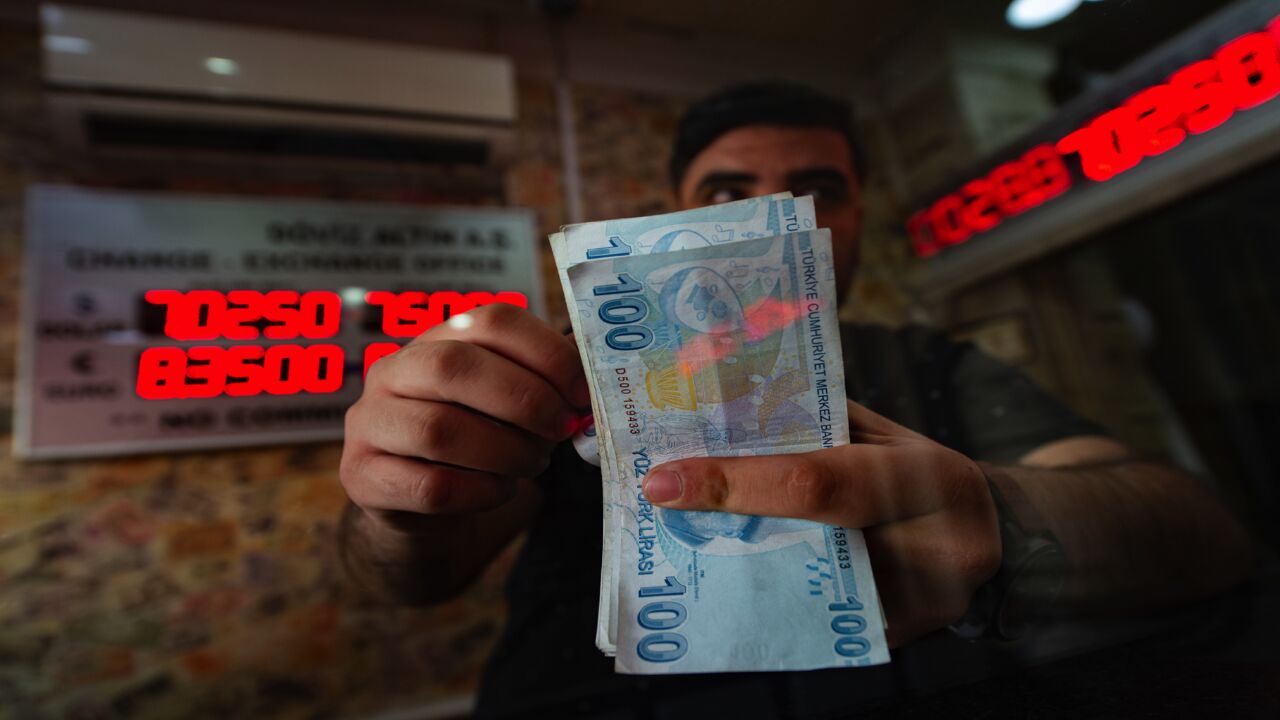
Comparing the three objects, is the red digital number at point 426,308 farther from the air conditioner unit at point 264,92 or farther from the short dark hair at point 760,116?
the air conditioner unit at point 264,92

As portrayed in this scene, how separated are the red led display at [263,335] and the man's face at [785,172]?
0.25 m

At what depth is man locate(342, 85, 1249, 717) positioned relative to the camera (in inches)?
16.3

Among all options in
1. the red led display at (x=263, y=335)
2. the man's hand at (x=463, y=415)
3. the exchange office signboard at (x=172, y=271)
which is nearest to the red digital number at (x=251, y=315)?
the red led display at (x=263, y=335)

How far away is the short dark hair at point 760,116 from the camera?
2.32 ft

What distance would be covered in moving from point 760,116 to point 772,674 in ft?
2.03

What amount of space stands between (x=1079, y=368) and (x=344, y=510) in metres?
1.31

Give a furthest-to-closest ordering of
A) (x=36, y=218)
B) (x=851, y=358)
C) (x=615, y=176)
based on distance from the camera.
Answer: (x=36, y=218) → (x=615, y=176) → (x=851, y=358)

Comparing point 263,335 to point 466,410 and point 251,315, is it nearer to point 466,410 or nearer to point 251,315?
point 251,315

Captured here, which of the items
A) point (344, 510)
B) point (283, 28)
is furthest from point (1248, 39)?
point (283, 28)

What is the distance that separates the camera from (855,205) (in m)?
0.72

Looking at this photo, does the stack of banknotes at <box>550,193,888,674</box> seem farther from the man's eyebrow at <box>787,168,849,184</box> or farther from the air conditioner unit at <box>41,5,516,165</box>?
the air conditioner unit at <box>41,5,516,165</box>

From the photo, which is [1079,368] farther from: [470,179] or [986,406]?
[470,179]

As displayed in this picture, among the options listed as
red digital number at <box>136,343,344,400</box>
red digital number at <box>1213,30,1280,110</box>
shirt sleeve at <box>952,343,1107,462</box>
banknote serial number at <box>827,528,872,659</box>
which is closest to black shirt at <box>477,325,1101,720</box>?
shirt sleeve at <box>952,343,1107,462</box>

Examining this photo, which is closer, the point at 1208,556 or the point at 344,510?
the point at 344,510
